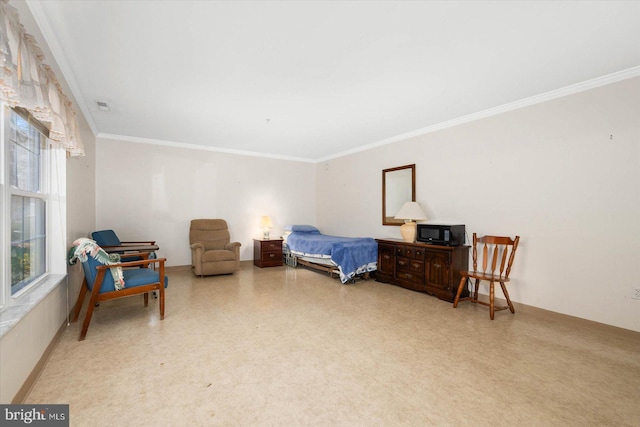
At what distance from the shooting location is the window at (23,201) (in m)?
1.76

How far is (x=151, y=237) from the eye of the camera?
17.4ft

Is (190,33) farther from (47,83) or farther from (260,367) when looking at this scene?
(260,367)

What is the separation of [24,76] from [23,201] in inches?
45.9

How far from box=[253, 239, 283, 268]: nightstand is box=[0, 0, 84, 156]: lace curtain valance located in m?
4.03

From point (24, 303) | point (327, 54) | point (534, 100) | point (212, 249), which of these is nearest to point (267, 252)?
point (212, 249)

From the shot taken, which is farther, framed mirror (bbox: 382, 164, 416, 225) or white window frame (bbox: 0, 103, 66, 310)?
framed mirror (bbox: 382, 164, 416, 225)

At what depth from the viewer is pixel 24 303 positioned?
6.15 ft

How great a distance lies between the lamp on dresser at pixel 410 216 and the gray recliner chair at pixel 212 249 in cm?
301

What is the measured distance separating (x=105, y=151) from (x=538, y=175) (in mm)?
6639

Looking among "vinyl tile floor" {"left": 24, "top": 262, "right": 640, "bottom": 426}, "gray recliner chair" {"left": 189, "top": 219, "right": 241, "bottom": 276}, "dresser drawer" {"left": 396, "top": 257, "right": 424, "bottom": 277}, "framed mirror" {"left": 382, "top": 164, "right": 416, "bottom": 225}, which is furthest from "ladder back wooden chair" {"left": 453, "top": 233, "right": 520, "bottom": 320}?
"gray recliner chair" {"left": 189, "top": 219, "right": 241, "bottom": 276}

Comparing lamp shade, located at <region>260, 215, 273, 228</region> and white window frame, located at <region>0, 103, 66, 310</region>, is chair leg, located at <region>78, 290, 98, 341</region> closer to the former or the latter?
white window frame, located at <region>0, 103, 66, 310</region>

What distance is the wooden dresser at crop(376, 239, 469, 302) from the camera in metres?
3.75

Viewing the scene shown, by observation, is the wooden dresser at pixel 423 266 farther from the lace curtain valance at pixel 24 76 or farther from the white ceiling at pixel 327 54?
the lace curtain valance at pixel 24 76

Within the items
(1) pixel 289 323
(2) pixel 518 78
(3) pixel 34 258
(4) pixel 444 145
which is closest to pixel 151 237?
(3) pixel 34 258
